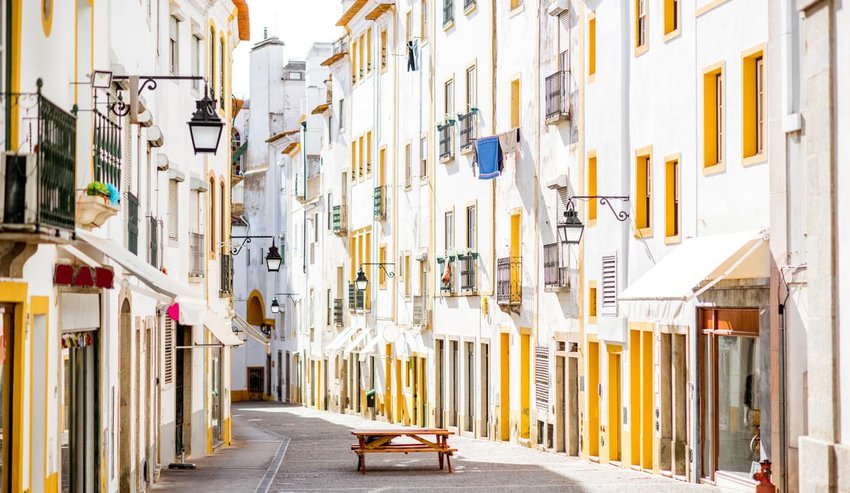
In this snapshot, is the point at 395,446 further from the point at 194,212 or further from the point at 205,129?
the point at 205,129

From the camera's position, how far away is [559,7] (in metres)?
31.8

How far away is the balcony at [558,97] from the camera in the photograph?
31.6 metres

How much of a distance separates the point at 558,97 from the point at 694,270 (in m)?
10.9

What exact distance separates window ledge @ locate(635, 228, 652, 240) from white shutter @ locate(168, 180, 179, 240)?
860 centimetres

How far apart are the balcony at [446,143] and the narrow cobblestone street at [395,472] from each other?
8.56 metres

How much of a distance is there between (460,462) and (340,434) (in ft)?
42.1

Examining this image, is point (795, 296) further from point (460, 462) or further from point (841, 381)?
point (460, 462)

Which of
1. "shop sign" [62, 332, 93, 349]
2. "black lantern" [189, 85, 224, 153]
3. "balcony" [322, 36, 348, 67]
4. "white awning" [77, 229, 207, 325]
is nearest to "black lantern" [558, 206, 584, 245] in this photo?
"black lantern" [189, 85, 224, 153]

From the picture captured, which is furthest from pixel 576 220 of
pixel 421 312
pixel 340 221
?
pixel 340 221

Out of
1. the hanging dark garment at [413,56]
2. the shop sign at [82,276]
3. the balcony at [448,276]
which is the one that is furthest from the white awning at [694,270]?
the hanging dark garment at [413,56]

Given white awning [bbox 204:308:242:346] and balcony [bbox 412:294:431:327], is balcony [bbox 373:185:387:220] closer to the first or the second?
balcony [bbox 412:294:431:327]

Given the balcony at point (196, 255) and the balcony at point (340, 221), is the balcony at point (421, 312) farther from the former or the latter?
the balcony at point (196, 255)

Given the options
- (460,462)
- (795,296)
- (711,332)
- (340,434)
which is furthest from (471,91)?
(795,296)

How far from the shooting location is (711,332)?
77.2ft
